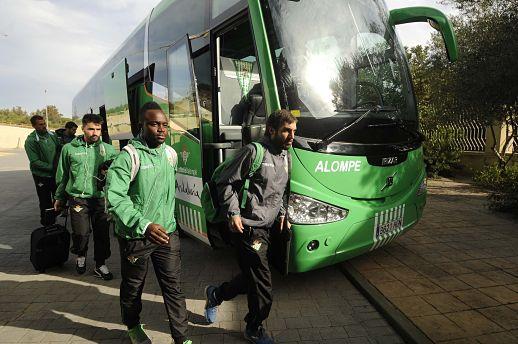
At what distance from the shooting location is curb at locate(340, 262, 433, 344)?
296cm

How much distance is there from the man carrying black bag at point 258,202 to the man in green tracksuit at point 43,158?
4.80 m

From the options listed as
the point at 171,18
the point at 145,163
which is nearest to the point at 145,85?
the point at 171,18

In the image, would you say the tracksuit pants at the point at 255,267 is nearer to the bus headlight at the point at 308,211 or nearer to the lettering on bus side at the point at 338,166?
the bus headlight at the point at 308,211

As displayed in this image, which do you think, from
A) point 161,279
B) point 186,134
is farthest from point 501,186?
point 161,279

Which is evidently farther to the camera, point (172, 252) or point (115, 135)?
point (115, 135)

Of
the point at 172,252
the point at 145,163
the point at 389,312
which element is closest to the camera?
the point at 145,163

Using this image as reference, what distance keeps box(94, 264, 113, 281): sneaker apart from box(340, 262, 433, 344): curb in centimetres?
284

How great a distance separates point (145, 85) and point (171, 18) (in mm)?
1277

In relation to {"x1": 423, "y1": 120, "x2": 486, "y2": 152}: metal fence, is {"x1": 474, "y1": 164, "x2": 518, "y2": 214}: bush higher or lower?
lower

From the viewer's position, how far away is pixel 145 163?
105 inches

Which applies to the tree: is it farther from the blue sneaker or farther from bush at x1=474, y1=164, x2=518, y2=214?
the blue sneaker

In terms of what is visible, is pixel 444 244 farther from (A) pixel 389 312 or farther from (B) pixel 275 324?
(B) pixel 275 324

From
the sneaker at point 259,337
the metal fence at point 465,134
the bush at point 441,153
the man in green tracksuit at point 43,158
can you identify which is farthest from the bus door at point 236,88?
the metal fence at point 465,134

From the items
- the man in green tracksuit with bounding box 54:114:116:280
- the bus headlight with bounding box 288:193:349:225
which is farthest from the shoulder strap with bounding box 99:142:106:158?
the bus headlight with bounding box 288:193:349:225
